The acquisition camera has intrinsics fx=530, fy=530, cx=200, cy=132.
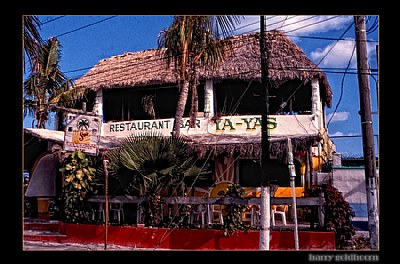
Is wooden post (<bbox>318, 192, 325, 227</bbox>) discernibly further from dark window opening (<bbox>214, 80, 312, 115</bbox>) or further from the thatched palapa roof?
the thatched palapa roof

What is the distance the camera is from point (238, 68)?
13.6m

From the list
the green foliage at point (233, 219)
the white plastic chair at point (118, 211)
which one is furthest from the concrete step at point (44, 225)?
the green foliage at point (233, 219)

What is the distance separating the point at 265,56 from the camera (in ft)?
36.6

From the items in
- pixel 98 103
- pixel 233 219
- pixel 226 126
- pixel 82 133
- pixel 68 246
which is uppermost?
pixel 98 103

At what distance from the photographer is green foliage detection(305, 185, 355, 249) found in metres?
10.2

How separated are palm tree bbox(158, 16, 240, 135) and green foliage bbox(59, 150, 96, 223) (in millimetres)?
2287

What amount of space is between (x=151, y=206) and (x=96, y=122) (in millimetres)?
2787

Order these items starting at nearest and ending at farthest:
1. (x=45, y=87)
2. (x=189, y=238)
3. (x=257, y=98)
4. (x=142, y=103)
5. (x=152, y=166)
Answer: (x=189, y=238) < (x=152, y=166) < (x=257, y=98) < (x=45, y=87) < (x=142, y=103)

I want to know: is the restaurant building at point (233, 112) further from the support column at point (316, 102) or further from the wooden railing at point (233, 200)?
the wooden railing at point (233, 200)

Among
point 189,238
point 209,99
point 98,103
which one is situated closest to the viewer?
point 189,238

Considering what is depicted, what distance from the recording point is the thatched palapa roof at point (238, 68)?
43.6ft

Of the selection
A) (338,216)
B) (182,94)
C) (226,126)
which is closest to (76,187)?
(182,94)

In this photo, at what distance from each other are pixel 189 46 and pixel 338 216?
5100 mm

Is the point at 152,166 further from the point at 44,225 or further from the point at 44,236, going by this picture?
the point at 44,225
